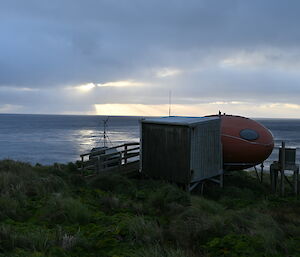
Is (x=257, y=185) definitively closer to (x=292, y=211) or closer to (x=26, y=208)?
(x=292, y=211)

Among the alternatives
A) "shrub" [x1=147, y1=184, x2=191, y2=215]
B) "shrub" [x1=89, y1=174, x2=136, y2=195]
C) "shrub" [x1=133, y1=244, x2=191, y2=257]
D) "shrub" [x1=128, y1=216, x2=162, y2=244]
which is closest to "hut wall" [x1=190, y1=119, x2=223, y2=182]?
"shrub" [x1=147, y1=184, x2=191, y2=215]

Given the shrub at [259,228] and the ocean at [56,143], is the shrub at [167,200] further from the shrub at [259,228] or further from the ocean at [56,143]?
the ocean at [56,143]

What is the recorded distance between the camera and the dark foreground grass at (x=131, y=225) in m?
5.24

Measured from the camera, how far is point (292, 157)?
14.4 meters

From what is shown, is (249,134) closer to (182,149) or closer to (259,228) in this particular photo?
(182,149)

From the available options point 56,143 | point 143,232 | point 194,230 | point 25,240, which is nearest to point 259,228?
point 194,230

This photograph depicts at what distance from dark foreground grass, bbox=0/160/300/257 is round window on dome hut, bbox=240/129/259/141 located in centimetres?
384

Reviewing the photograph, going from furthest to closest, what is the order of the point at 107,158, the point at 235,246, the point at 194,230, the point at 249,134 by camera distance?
1. the point at 107,158
2. the point at 249,134
3. the point at 194,230
4. the point at 235,246

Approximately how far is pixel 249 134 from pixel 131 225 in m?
9.23

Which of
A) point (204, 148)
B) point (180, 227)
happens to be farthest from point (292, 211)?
point (180, 227)

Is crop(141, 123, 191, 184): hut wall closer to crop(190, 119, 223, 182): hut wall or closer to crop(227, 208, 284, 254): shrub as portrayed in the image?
crop(190, 119, 223, 182): hut wall

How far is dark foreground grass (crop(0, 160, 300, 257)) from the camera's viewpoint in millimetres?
5242

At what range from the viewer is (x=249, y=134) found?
13773 millimetres

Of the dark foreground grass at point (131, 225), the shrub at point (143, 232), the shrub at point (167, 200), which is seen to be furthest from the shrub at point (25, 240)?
the shrub at point (167, 200)
